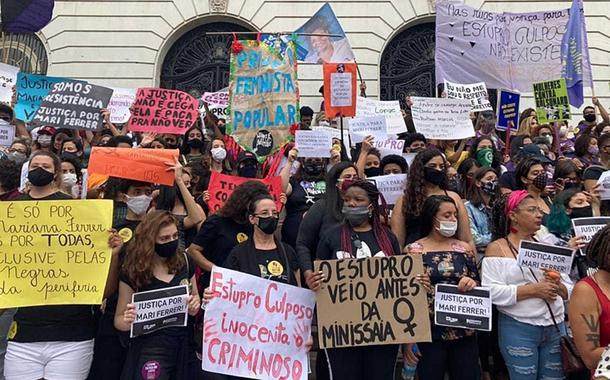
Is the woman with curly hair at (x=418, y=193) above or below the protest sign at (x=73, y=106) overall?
below

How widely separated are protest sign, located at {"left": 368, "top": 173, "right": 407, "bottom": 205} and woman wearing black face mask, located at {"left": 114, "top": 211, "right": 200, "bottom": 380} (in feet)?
7.35

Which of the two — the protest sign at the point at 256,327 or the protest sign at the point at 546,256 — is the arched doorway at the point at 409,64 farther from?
the protest sign at the point at 256,327

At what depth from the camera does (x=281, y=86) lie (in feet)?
20.4

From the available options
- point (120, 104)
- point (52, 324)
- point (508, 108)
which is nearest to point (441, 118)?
point (508, 108)

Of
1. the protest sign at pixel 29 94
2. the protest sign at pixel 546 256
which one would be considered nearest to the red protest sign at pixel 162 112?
the protest sign at pixel 29 94

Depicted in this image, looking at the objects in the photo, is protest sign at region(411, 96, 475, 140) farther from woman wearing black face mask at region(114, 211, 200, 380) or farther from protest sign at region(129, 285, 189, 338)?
protest sign at region(129, 285, 189, 338)

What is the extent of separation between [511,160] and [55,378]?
625 centimetres

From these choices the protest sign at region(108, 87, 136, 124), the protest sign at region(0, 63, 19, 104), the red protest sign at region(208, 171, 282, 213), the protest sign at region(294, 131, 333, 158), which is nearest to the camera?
the red protest sign at region(208, 171, 282, 213)

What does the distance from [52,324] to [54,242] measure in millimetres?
547

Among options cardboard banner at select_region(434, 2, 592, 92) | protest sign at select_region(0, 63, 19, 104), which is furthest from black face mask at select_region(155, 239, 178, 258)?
protest sign at select_region(0, 63, 19, 104)

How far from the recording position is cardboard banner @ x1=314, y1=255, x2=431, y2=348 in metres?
3.62

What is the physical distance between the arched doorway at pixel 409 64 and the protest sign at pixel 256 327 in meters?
12.1

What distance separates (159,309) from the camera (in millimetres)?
3455

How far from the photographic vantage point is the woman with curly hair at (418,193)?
4.33m
